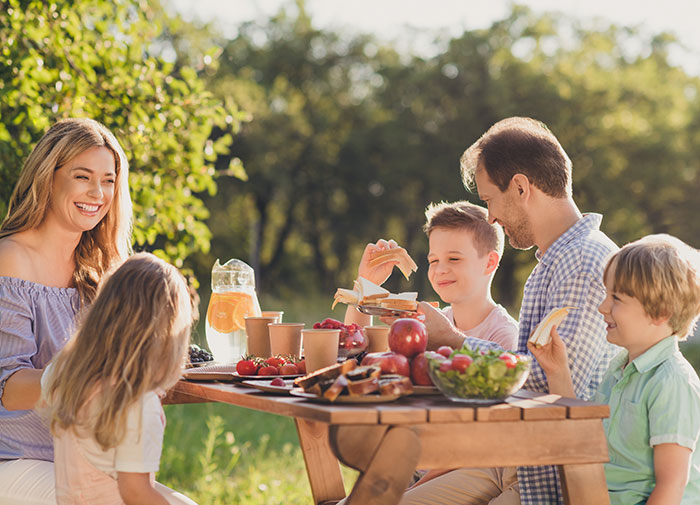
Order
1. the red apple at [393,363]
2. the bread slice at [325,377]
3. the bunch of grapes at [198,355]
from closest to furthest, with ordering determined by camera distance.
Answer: the bread slice at [325,377] < the red apple at [393,363] < the bunch of grapes at [198,355]

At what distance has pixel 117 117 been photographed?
5082 millimetres

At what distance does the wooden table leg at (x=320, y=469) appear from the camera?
3.91 meters

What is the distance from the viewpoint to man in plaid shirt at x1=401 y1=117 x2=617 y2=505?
9.98ft

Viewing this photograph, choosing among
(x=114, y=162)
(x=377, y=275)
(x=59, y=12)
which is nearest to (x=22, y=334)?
(x=114, y=162)

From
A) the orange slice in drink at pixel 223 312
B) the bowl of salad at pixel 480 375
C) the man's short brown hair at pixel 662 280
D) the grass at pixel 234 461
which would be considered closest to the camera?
the bowl of salad at pixel 480 375

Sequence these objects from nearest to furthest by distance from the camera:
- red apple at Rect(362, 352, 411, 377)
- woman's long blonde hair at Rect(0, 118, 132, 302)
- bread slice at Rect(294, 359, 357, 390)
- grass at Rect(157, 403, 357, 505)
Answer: bread slice at Rect(294, 359, 357, 390)
red apple at Rect(362, 352, 411, 377)
woman's long blonde hair at Rect(0, 118, 132, 302)
grass at Rect(157, 403, 357, 505)

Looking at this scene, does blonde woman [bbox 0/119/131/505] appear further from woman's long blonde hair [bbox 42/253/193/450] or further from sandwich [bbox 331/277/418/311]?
sandwich [bbox 331/277/418/311]

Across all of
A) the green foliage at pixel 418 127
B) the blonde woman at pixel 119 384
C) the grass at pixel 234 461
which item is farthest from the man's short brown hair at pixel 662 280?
the green foliage at pixel 418 127

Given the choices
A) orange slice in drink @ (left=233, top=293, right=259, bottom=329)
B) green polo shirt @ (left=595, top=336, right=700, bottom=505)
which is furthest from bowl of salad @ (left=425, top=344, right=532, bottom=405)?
orange slice in drink @ (left=233, top=293, right=259, bottom=329)

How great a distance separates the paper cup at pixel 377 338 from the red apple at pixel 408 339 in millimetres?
700

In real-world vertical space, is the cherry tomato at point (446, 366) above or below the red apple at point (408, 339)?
below

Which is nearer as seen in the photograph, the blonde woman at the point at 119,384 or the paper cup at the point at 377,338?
the blonde woman at the point at 119,384

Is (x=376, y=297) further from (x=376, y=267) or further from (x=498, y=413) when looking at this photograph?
(x=498, y=413)

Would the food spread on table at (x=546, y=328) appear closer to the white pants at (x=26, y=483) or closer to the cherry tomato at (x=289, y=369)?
the cherry tomato at (x=289, y=369)
